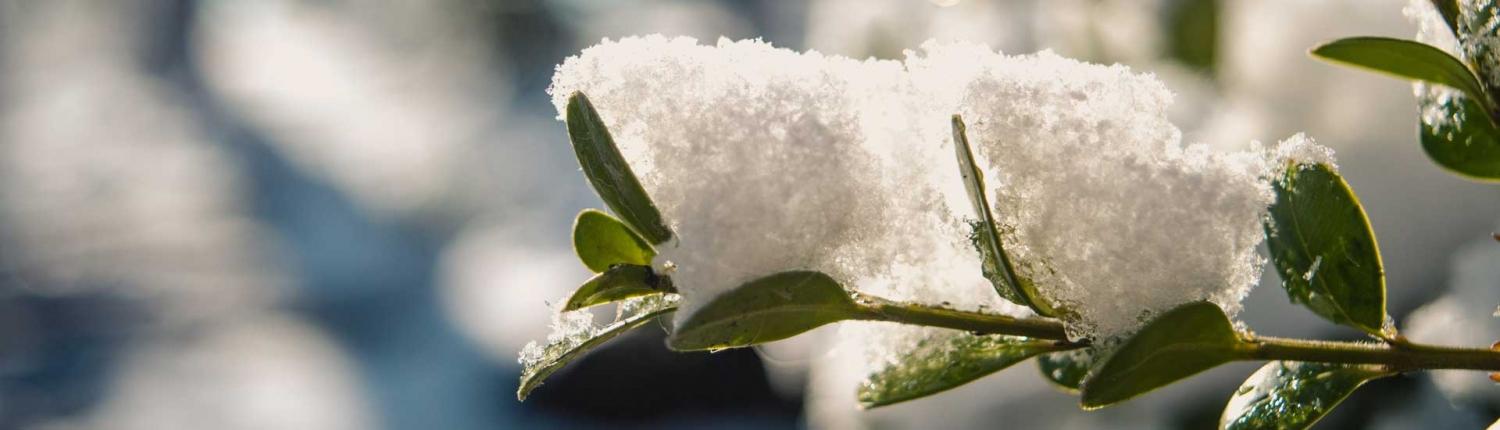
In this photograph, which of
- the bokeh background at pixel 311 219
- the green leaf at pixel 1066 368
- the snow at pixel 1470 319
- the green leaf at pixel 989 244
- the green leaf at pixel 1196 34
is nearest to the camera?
the green leaf at pixel 989 244

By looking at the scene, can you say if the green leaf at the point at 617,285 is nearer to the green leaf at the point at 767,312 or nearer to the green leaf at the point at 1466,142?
the green leaf at the point at 767,312

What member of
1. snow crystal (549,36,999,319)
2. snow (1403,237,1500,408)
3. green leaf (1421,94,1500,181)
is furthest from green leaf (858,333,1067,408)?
snow (1403,237,1500,408)

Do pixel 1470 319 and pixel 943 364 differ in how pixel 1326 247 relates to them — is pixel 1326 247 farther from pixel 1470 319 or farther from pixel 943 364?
pixel 1470 319

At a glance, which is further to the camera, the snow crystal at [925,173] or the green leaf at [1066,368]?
the green leaf at [1066,368]

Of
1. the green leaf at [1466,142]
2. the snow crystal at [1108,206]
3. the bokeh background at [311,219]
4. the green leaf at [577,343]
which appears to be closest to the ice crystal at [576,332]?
the green leaf at [577,343]

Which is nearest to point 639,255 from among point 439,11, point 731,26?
point 731,26

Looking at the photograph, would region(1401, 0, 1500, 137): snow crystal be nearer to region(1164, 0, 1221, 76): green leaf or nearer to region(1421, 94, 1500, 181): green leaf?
region(1421, 94, 1500, 181): green leaf

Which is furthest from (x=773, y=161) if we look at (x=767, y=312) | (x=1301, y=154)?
(x=1301, y=154)

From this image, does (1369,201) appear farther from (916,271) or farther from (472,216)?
(472,216)
